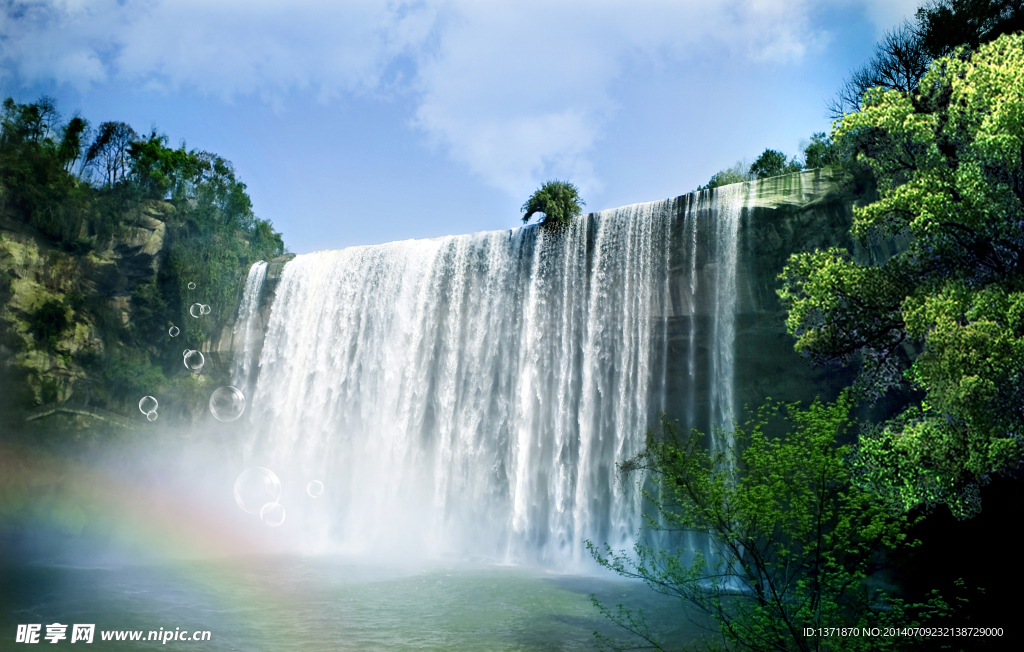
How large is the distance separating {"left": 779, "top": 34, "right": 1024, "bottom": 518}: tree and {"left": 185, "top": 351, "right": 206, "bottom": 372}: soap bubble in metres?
27.5

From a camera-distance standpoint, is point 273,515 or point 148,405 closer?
point 273,515

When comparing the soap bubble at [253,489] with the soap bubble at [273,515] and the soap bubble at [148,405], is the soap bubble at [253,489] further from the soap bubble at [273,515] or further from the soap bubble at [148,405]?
the soap bubble at [148,405]

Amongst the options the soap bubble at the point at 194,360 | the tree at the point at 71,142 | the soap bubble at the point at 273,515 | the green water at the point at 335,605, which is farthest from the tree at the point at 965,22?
the tree at the point at 71,142

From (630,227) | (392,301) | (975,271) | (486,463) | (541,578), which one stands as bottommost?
(541,578)

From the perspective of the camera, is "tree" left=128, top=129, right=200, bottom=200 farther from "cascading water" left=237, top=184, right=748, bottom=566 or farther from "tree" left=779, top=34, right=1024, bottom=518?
"tree" left=779, top=34, right=1024, bottom=518

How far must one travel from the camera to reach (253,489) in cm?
2842

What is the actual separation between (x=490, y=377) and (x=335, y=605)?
36.9 feet

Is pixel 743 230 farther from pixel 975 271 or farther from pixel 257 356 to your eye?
pixel 257 356

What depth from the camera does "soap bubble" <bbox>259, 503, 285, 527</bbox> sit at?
26641 millimetres

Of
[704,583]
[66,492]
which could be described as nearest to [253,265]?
[66,492]

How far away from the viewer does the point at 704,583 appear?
60.5 ft

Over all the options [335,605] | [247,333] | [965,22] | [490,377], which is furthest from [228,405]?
[965,22]

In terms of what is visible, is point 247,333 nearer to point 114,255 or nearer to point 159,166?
point 114,255

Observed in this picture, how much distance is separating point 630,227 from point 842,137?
10114 millimetres
